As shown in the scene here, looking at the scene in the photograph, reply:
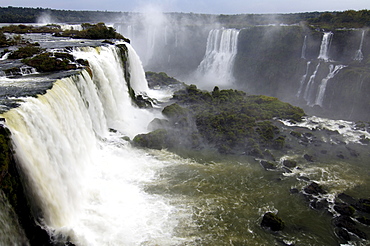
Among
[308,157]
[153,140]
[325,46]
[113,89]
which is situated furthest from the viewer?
[325,46]

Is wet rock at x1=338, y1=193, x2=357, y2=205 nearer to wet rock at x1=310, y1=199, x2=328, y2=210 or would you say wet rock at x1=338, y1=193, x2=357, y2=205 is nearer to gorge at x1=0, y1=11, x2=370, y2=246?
gorge at x1=0, y1=11, x2=370, y2=246

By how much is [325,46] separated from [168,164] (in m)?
25.8

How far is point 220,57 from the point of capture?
4275 centimetres

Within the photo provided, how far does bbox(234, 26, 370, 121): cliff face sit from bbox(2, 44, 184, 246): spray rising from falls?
2004cm

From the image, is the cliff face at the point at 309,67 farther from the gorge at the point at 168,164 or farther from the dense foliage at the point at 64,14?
the dense foliage at the point at 64,14

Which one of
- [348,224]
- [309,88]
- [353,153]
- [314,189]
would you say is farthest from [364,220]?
[309,88]

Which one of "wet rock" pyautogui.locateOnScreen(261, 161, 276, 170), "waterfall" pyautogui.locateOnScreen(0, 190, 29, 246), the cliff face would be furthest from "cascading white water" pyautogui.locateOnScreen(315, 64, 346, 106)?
"waterfall" pyautogui.locateOnScreen(0, 190, 29, 246)

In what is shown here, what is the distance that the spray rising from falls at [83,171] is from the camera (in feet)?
28.9

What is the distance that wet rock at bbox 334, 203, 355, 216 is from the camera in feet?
38.8

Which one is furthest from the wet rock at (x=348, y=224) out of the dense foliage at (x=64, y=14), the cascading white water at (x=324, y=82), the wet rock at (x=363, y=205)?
the dense foliage at (x=64, y=14)

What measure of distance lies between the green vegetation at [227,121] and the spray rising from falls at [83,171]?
2899 millimetres

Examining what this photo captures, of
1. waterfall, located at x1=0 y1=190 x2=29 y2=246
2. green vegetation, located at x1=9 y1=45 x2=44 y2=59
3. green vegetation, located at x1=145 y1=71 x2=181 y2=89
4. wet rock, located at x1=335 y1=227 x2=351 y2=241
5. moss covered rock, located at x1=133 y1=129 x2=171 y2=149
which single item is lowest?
wet rock, located at x1=335 y1=227 x2=351 y2=241

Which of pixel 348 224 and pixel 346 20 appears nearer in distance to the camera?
pixel 348 224

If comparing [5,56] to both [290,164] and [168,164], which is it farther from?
[290,164]
